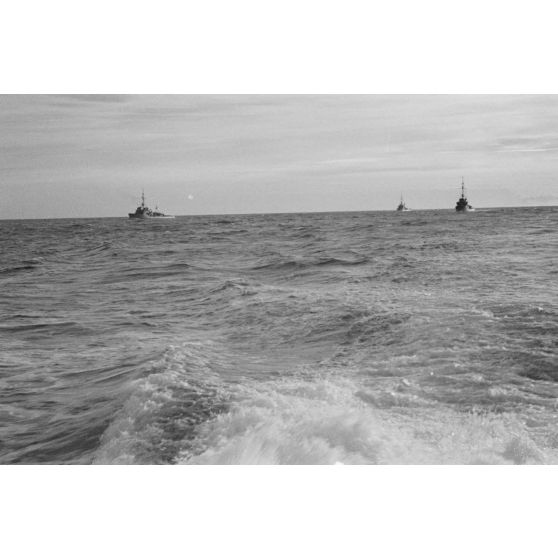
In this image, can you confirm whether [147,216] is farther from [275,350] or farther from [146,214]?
[275,350]

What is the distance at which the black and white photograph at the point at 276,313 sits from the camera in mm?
2740

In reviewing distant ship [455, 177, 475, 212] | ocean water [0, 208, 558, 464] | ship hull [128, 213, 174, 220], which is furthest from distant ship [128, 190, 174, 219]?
distant ship [455, 177, 475, 212]

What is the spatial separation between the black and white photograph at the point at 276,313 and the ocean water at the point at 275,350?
0.02 metres

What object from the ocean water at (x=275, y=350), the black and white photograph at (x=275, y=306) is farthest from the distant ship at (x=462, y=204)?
the ocean water at (x=275, y=350)

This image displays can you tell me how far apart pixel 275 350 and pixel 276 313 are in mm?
940

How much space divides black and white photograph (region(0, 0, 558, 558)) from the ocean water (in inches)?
0.8

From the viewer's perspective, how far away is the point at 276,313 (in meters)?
5.12

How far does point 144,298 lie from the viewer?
5668 mm

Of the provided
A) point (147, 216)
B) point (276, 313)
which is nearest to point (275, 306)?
point (276, 313)

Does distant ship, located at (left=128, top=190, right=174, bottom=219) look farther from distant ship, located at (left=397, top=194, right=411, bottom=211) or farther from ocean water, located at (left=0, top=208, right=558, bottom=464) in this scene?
distant ship, located at (left=397, top=194, right=411, bottom=211)

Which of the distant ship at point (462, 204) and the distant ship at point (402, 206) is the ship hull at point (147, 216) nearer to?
the distant ship at point (402, 206)
